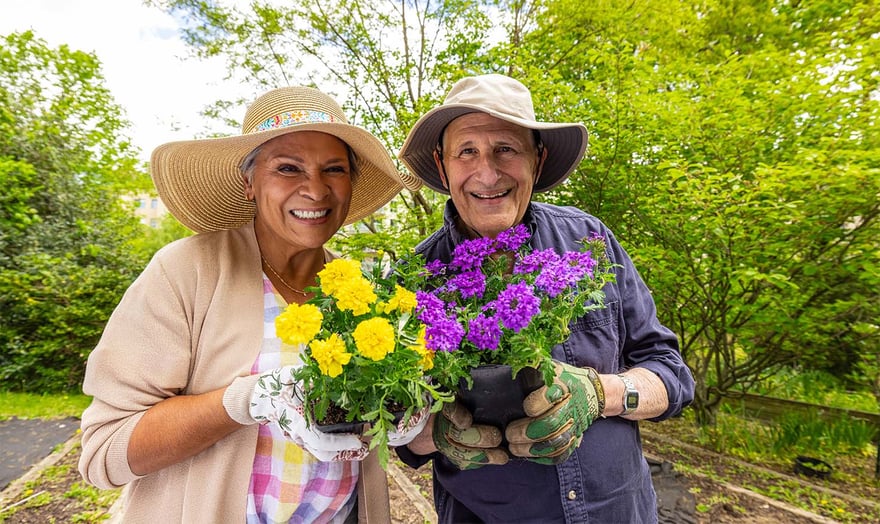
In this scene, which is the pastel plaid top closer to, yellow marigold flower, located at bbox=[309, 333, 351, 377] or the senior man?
the senior man

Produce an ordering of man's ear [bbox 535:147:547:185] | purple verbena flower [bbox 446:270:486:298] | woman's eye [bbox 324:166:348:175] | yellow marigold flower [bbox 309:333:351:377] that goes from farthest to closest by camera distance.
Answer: man's ear [bbox 535:147:547:185]
woman's eye [bbox 324:166:348:175]
purple verbena flower [bbox 446:270:486:298]
yellow marigold flower [bbox 309:333:351:377]

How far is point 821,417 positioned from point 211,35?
1021 centimetres

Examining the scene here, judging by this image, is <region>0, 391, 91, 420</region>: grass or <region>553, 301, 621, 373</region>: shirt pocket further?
<region>0, 391, 91, 420</region>: grass

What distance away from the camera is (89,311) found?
7426 mm

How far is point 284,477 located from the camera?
141 centimetres

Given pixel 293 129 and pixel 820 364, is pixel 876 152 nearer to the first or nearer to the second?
pixel 820 364

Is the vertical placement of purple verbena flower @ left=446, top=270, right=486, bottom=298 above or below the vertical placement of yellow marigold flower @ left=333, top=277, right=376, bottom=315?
below

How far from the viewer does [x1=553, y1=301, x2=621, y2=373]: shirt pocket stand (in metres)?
1.54

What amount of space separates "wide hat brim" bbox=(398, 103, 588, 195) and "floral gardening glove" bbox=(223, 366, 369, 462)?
3.48ft

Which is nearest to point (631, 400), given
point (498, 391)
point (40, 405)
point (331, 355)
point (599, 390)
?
point (599, 390)

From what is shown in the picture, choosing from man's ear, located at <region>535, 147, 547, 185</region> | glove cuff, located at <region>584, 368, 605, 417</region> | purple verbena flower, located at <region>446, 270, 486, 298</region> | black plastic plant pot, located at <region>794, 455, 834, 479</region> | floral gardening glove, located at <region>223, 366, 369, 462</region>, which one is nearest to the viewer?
floral gardening glove, located at <region>223, 366, 369, 462</region>

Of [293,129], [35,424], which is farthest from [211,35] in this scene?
[293,129]

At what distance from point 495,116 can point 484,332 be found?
831mm

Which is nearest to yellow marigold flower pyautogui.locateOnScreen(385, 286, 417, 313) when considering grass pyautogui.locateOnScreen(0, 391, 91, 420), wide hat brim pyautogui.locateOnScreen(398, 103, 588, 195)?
wide hat brim pyautogui.locateOnScreen(398, 103, 588, 195)
